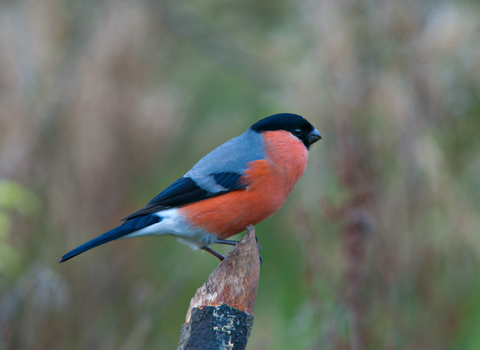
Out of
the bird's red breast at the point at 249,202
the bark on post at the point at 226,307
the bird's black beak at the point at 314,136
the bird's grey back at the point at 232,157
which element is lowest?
the bark on post at the point at 226,307

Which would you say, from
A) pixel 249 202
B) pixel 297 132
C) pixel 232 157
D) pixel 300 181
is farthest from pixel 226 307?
pixel 300 181

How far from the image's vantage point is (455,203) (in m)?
3.24

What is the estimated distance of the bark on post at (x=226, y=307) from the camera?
1747 mm

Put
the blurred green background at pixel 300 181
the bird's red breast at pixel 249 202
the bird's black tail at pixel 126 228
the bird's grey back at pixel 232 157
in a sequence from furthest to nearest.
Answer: the blurred green background at pixel 300 181 → the bird's grey back at pixel 232 157 → the bird's red breast at pixel 249 202 → the bird's black tail at pixel 126 228

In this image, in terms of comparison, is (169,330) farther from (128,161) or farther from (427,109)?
(427,109)

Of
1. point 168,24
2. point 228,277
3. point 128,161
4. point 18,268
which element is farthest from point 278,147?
point 168,24

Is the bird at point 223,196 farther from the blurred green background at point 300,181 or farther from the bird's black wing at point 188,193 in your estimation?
the blurred green background at point 300,181

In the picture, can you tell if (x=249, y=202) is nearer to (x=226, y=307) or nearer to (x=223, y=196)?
(x=223, y=196)

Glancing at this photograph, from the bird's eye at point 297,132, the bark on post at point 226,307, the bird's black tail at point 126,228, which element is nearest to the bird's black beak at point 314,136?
the bird's eye at point 297,132

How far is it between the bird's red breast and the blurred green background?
266mm

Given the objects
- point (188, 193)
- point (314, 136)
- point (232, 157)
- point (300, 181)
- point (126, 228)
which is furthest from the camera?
point (300, 181)

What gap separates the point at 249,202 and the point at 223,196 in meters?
0.15

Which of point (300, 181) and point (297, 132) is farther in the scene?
point (300, 181)

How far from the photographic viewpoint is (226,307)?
184 cm
